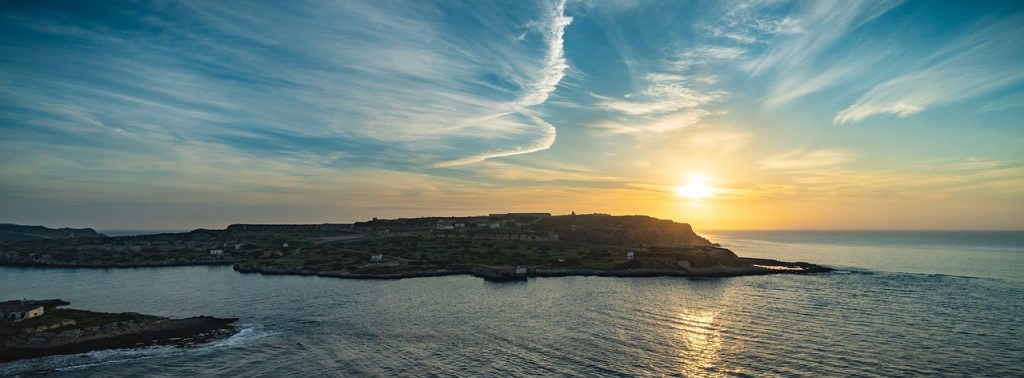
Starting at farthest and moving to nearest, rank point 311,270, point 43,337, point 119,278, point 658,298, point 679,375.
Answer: point 311,270
point 119,278
point 658,298
point 43,337
point 679,375

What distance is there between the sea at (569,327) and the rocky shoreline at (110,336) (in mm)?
2973

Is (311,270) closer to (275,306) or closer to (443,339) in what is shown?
(275,306)

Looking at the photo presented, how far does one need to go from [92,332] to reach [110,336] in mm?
1974

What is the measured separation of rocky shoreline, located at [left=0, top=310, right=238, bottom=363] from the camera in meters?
54.2

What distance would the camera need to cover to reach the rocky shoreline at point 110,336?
5419 cm

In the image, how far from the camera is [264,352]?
54.2 m

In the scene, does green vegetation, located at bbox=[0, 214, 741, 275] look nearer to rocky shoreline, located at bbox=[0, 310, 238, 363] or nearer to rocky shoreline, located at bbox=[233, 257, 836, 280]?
rocky shoreline, located at bbox=[233, 257, 836, 280]

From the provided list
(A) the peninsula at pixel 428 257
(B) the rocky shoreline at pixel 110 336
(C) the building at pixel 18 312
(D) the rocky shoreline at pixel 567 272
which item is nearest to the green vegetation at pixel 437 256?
(A) the peninsula at pixel 428 257

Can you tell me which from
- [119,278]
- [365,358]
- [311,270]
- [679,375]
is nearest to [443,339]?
[365,358]

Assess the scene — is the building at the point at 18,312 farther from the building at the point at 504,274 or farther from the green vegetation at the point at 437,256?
the building at the point at 504,274

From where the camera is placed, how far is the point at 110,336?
5966 centimetres

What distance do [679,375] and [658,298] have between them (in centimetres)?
4630

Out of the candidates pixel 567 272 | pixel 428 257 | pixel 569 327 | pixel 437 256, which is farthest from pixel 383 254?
pixel 569 327

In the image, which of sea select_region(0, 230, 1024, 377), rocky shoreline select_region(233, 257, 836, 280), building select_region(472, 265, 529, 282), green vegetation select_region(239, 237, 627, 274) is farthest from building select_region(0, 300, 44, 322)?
building select_region(472, 265, 529, 282)
